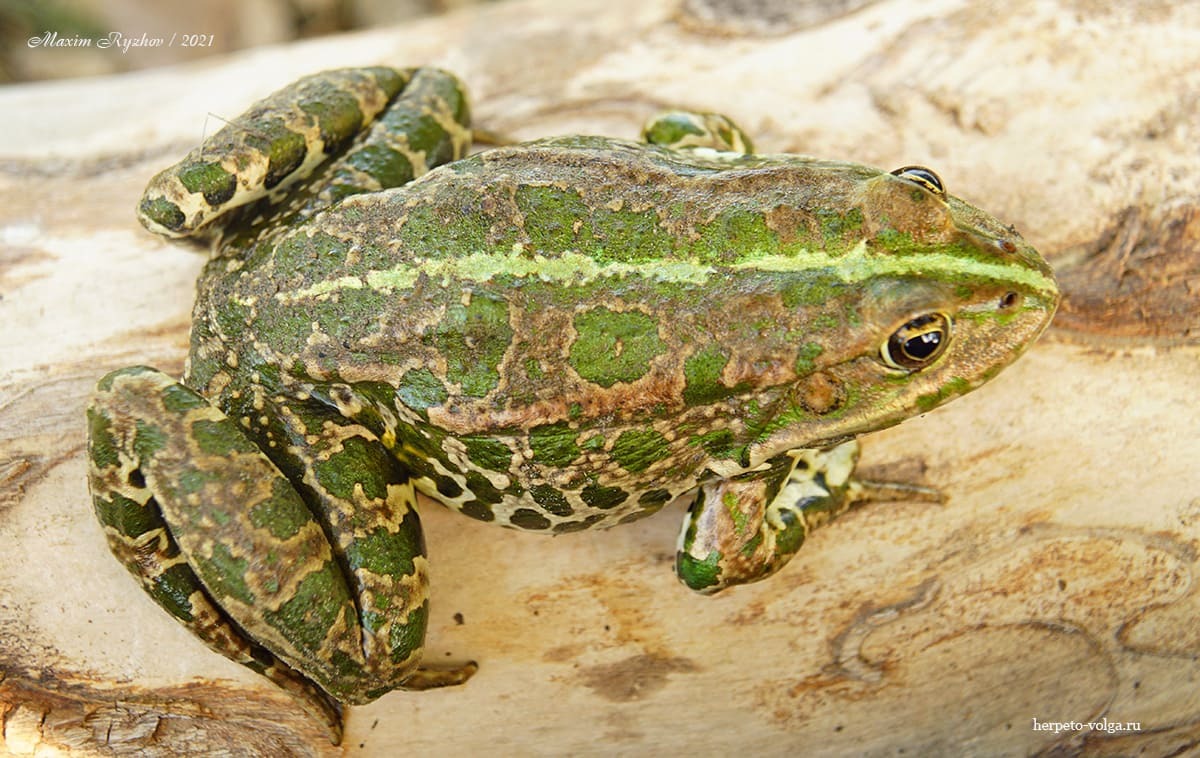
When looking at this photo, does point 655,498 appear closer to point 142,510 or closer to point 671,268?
point 671,268

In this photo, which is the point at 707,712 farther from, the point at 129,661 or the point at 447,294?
the point at 129,661

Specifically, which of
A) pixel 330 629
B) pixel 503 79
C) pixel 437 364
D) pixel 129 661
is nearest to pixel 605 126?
pixel 503 79

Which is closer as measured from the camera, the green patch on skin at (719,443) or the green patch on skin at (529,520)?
the green patch on skin at (719,443)

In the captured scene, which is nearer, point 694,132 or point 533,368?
point 533,368

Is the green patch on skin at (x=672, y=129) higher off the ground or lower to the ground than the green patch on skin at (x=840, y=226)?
lower

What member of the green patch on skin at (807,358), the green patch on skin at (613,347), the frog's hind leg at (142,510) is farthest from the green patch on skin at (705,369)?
the frog's hind leg at (142,510)

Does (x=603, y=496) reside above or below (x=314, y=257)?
below

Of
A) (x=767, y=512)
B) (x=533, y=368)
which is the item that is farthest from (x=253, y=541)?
(x=767, y=512)

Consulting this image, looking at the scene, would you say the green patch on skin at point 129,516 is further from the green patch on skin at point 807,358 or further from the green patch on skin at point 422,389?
the green patch on skin at point 807,358

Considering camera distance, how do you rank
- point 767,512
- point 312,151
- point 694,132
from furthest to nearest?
point 694,132
point 312,151
point 767,512
